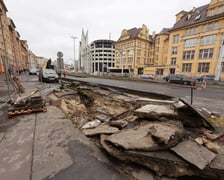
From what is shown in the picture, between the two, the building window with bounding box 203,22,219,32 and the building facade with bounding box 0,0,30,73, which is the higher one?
the building window with bounding box 203,22,219,32

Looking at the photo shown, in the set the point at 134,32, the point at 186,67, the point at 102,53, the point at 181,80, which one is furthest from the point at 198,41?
the point at 102,53

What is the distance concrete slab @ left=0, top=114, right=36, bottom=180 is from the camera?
1792mm

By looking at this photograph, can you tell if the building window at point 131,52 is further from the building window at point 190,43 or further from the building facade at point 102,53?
the building facade at point 102,53

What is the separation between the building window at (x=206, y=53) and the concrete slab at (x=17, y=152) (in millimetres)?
36467

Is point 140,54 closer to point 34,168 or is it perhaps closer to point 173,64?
point 173,64

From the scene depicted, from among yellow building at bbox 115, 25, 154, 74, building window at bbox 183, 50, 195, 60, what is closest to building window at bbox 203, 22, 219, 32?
building window at bbox 183, 50, 195, 60

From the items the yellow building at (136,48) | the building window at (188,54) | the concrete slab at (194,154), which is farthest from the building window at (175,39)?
the concrete slab at (194,154)

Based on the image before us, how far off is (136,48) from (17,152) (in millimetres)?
53367

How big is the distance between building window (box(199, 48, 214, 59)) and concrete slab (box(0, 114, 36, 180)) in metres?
36.5

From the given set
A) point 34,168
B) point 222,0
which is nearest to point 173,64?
point 222,0

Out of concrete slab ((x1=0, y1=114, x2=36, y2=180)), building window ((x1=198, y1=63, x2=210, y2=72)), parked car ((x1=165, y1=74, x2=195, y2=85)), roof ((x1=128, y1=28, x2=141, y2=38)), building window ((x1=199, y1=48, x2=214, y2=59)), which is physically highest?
roof ((x1=128, y1=28, x2=141, y2=38))

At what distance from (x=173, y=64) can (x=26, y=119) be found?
127ft

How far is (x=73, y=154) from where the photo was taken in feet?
7.43

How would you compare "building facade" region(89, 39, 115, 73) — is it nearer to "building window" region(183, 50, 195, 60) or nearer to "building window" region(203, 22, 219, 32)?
"building window" region(183, 50, 195, 60)
